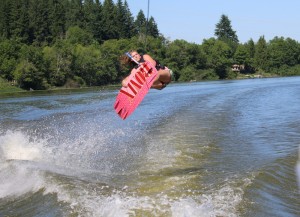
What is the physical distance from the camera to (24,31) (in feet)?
342

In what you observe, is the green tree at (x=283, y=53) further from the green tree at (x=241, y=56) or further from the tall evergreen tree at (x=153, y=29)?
the tall evergreen tree at (x=153, y=29)

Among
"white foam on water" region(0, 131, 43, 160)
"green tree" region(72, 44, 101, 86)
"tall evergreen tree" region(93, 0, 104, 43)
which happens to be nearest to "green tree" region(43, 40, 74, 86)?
"green tree" region(72, 44, 101, 86)

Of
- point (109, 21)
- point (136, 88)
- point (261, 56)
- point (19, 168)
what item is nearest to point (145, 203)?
point (136, 88)

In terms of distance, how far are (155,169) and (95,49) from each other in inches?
3129

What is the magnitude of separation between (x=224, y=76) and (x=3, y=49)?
50.4 meters

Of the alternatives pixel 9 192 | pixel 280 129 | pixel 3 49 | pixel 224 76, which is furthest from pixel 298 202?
pixel 224 76

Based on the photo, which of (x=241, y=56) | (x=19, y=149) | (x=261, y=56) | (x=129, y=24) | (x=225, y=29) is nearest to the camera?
(x=19, y=149)

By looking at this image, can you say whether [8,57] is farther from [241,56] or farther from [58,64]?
[241,56]

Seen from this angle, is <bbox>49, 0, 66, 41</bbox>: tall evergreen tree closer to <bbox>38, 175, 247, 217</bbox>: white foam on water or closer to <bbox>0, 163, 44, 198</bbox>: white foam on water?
<bbox>0, 163, 44, 198</bbox>: white foam on water

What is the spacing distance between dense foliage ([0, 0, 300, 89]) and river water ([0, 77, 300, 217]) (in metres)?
30.9

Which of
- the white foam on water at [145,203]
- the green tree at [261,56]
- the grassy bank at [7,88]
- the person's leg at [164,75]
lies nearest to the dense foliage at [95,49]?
the green tree at [261,56]

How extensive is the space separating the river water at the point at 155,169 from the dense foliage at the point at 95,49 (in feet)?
101

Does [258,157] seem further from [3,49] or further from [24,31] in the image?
[24,31]

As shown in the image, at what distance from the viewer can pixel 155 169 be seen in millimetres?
8781
